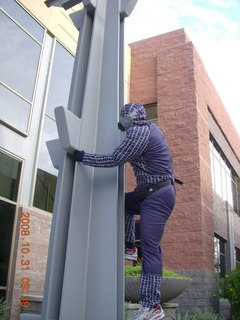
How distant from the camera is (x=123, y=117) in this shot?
10.7 feet

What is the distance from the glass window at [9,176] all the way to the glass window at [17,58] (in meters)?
1.51

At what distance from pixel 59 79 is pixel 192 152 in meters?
3.97

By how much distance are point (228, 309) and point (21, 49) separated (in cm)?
821

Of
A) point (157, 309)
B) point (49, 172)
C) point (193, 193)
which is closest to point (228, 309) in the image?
point (193, 193)

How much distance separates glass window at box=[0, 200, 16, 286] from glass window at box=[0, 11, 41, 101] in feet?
7.97

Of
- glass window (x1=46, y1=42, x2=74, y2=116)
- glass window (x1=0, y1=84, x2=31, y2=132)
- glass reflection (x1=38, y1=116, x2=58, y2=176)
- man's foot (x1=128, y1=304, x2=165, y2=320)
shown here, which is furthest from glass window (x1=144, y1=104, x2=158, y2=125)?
man's foot (x1=128, y1=304, x2=165, y2=320)

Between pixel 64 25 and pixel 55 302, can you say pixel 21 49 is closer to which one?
pixel 64 25

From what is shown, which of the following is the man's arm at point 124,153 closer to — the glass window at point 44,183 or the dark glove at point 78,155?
the dark glove at point 78,155

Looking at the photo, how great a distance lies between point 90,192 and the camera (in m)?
3.16

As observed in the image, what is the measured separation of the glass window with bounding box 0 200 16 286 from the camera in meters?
6.59

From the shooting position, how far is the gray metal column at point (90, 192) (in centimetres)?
275

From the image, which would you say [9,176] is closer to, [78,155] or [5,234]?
[5,234]

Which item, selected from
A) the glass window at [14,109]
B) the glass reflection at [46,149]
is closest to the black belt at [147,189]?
the glass window at [14,109]
